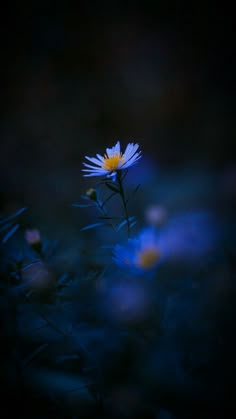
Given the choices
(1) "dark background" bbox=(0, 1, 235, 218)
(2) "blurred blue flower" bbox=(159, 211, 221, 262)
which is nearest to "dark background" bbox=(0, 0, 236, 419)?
(1) "dark background" bbox=(0, 1, 235, 218)

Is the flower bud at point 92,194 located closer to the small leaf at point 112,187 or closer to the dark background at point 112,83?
the small leaf at point 112,187

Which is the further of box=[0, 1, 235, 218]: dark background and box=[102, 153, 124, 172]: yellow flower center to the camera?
box=[0, 1, 235, 218]: dark background

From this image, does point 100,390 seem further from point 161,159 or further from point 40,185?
point 161,159

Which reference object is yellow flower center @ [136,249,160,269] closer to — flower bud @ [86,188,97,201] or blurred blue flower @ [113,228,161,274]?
blurred blue flower @ [113,228,161,274]

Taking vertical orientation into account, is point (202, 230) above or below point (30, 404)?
above

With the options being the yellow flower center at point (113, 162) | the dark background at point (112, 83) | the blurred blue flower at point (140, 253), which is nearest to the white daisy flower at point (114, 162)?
the yellow flower center at point (113, 162)

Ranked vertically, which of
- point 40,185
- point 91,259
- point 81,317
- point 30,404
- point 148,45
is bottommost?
point 30,404

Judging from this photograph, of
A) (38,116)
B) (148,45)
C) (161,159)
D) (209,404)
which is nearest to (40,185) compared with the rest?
(38,116)

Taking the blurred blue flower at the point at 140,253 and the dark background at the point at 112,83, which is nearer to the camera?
the blurred blue flower at the point at 140,253

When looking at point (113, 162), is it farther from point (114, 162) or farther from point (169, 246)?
point (169, 246)
